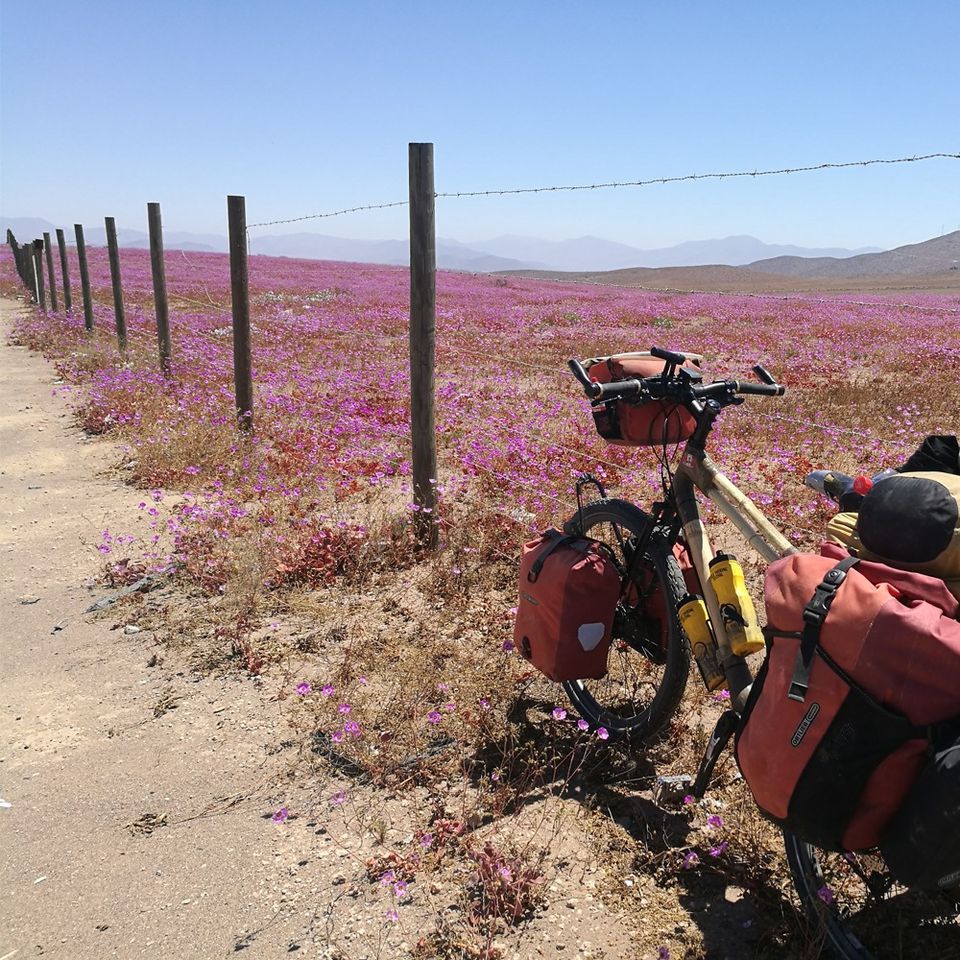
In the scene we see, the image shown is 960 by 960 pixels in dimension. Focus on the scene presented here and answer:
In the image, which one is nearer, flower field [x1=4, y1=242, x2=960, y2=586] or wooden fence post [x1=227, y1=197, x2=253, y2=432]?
flower field [x1=4, y1=242, x2=960, y2=586]

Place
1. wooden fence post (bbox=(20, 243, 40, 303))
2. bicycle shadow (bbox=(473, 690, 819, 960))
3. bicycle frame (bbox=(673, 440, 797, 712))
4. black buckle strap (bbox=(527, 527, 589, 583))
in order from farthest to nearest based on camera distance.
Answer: wooden fence post (bbox=(20, 243, 40, 303)), black buckle strap (bbox=(527, 527, 589, 583)), bicycle frame (bbox=(673, 440, 797, 712)), bicycle shadow (bbox=(473, 690, 819, 960))

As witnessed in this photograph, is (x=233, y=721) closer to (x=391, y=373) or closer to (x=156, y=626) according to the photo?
(x=156, y=626)

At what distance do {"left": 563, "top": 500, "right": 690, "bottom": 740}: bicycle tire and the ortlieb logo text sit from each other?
3.68 ft

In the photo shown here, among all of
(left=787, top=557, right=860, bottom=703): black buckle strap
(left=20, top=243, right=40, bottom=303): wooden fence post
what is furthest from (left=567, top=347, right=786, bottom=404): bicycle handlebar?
(left=20, top=243, right=40, bottom=303): wooden fence post

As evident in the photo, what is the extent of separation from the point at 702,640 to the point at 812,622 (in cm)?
103

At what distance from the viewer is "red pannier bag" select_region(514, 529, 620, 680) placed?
122 inches

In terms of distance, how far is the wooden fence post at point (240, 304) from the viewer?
25.4 feet

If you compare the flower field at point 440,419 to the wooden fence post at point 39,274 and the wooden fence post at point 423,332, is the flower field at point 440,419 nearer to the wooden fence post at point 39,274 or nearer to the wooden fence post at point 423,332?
the wooden fence post at point 423,332

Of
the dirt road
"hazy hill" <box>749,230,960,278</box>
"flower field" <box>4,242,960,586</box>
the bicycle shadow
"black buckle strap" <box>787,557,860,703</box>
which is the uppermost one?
"hazy hill" <box>749,230,960,278</box>

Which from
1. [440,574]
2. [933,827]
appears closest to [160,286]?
[440,574]

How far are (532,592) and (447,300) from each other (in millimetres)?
26817

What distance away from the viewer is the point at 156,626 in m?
4.51

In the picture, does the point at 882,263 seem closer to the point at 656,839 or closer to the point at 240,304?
the point at 240,304

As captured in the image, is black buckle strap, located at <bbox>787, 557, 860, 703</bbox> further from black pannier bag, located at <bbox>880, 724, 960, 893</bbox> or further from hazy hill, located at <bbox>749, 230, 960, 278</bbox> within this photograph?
hazy hill, located at <bbox>749, 230, 960, 278</bbox>
